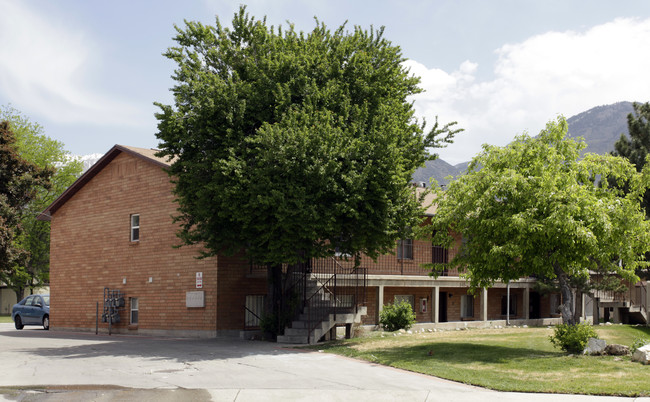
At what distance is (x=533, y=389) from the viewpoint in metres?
12.4

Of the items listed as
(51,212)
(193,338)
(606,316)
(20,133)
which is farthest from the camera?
(20,133)

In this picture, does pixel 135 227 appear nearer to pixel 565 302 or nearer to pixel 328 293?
pixel 328 293

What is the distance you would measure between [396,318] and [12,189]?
71.8 ft

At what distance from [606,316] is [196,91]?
3256 centimetres

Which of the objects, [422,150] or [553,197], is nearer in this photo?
[553,197]

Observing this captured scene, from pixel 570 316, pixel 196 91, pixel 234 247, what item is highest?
pixel 196 91

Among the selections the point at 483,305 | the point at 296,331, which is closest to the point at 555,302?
the point at 483,305

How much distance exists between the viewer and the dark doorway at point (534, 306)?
39216 millimetres

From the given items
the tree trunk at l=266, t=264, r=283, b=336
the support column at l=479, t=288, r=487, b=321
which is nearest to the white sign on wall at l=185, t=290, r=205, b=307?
the tree trunk at l=266, t=264, r=283, b=336

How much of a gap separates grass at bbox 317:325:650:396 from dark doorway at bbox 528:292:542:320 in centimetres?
1810

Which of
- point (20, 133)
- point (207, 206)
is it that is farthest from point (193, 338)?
point (20, 133)

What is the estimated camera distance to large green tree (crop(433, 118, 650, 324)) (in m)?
17.2

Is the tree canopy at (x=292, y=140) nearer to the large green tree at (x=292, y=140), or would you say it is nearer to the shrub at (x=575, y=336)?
the large green tree at (x=292, y=140)

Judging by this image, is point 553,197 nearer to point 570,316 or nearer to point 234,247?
point 570,316
